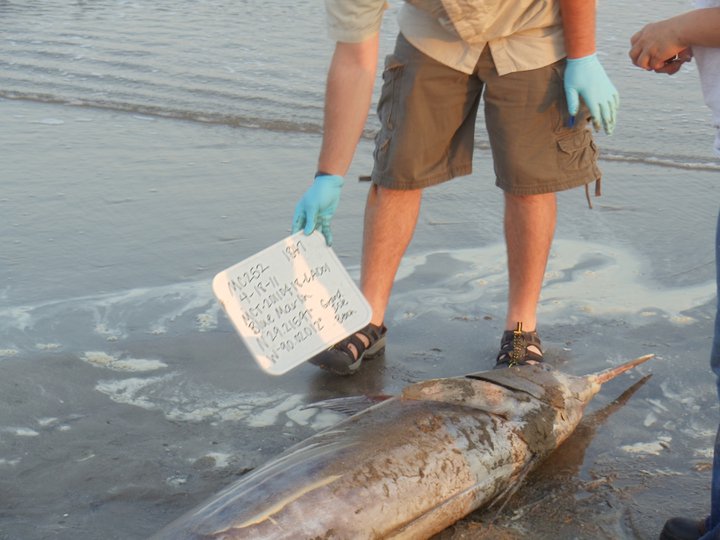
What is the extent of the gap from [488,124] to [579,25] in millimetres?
572

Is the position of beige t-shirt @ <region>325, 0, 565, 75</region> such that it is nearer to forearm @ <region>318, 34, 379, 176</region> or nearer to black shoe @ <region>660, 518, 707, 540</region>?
forearm @ <region>318, 34, 379, 176</region>

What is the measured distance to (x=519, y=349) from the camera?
14.2ft

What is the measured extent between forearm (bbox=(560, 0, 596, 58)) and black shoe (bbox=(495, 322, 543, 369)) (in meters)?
1.19

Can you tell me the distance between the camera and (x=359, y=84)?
3971 mm

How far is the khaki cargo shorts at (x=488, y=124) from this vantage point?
4.17 m

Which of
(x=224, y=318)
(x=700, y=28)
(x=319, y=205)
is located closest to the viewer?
(x=700, y=28)

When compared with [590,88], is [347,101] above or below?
below


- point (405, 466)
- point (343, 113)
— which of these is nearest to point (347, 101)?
point (343, 113)

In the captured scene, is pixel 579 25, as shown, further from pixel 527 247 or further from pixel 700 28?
pixel 700 28

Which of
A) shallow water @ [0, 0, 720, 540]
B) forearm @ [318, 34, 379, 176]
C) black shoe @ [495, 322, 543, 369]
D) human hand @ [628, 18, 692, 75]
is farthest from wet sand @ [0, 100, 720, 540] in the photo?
human hand @ [628, 18, 692, 75]

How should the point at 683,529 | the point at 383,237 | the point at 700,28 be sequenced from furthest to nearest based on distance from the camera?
the point at 383,237 → the point at 683,529 → the point at 700,28

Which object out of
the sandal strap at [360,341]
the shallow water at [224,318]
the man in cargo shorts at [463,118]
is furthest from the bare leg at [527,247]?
the sandal strap at [360,341]

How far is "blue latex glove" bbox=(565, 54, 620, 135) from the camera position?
4008mm

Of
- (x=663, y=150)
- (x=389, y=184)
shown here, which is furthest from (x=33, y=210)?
(x=663, y=150)
